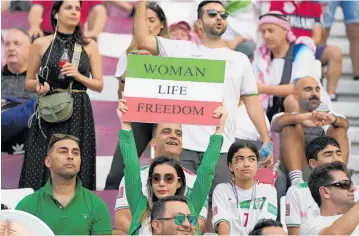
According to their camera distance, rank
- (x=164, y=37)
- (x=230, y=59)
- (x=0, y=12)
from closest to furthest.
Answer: (x=230, y=59), (x=164, y=37), (x=0, y=12)

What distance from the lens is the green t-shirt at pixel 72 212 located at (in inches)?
432

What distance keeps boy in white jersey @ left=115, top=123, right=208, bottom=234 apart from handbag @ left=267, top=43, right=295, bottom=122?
7.22ft

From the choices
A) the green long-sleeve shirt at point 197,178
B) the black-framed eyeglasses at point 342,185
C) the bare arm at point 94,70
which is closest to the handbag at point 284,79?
the bare arm at point 94,70

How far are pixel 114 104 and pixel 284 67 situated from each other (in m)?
1.63

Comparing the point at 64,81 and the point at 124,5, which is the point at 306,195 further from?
the point at 124,5

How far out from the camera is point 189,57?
11406 mm

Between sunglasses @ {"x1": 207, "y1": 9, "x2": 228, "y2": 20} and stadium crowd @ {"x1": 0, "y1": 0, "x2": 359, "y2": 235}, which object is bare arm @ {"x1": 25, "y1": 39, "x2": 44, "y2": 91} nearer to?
stadium crowd @ {"x1": 0, "y1": 0, "x2": 359, "y2": 235}

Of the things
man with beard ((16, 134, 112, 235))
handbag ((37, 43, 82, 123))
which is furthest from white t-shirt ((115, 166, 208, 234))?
handbag ((37, 43, 82, 123))

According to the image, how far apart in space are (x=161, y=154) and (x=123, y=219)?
636 millimetres

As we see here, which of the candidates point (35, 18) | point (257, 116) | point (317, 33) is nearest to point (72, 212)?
point (257, 116)

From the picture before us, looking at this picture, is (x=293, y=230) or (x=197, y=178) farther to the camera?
(x=293, y=230)

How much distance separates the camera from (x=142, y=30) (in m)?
11.9

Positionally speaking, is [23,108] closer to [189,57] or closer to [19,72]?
[19,72]

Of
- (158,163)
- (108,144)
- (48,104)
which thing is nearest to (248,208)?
(158,163)
